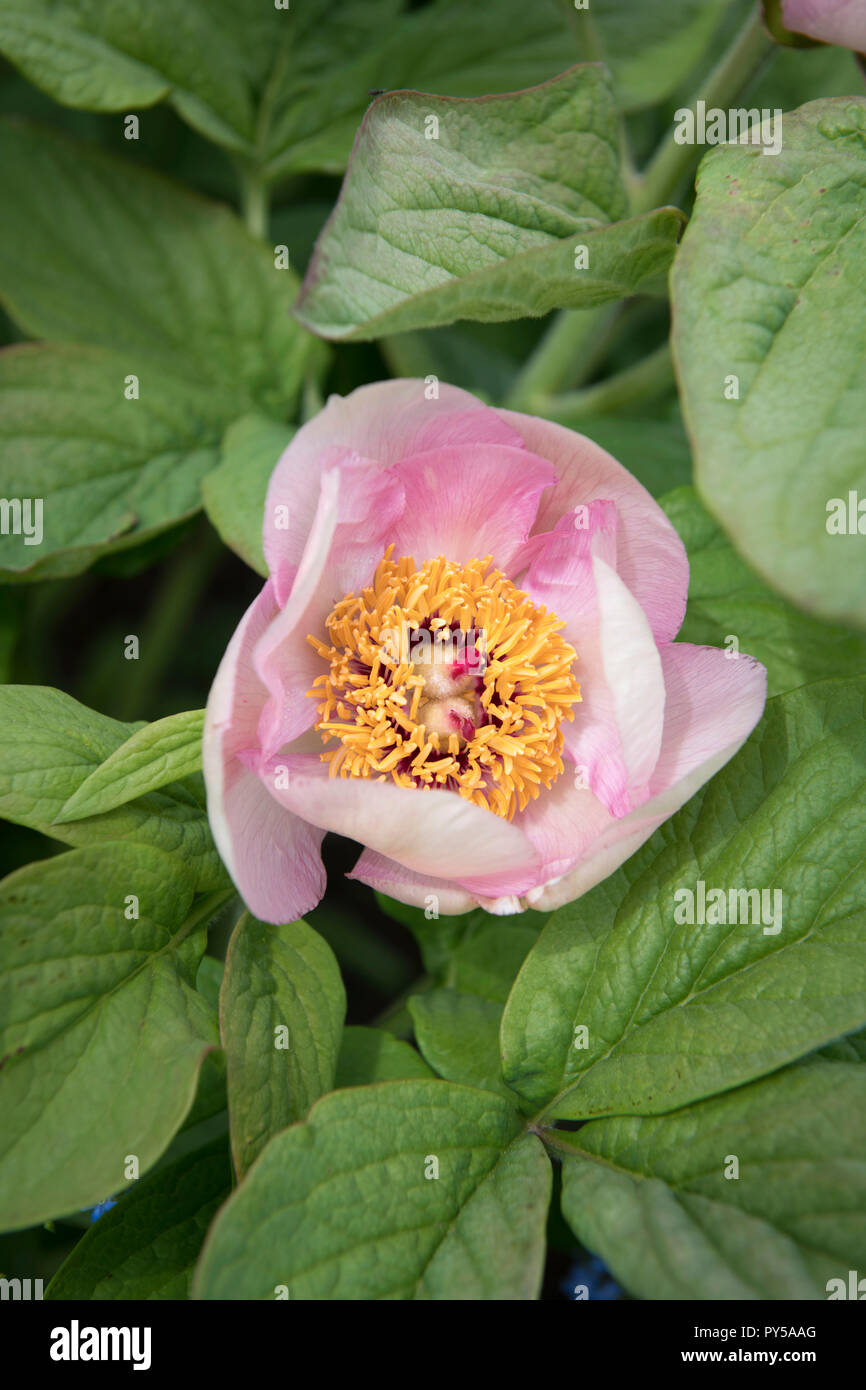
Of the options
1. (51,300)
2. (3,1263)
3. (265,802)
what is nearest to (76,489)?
(51,300)

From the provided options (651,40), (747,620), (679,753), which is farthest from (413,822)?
(651,40)

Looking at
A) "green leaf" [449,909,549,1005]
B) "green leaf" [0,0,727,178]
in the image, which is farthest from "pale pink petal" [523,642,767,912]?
"green leaf" [0,0,727,178]

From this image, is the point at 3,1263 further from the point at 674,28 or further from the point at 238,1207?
the point at 674,28

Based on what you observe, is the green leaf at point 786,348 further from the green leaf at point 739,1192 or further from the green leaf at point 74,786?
the green leaf at point 74,786

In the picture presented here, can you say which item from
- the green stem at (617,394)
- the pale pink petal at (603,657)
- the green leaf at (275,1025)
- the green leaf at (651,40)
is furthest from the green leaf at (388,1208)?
the green leaf at (651,40)

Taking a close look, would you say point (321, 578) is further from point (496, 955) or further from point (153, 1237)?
point (153, 1237)

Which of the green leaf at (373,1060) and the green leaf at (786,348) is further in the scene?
the green leaf at (373,1060)
